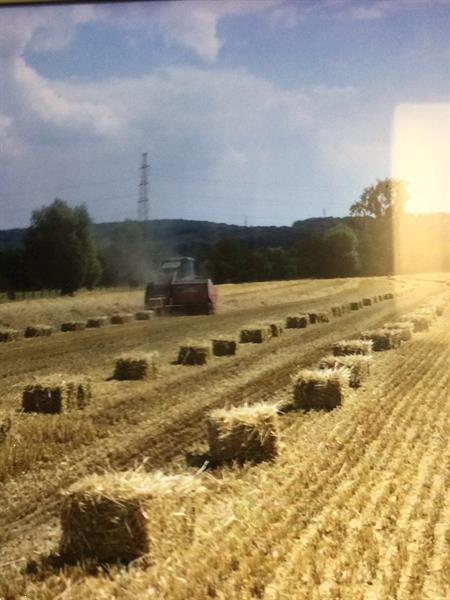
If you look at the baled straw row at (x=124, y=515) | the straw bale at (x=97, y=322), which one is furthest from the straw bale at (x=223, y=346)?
the baled straw row at (x=124, y=515)

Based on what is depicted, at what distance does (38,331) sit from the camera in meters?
9.95

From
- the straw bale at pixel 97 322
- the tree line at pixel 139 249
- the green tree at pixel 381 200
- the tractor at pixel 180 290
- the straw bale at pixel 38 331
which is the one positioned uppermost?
the green tree at pixel 381 200

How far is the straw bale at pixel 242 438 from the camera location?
5.28m

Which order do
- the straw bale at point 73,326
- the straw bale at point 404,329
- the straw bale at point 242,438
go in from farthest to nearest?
the straw bale at point 404,329 < the straw bale at point 73,326 < the straw bale at point 242,438

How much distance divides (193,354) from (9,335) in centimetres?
278

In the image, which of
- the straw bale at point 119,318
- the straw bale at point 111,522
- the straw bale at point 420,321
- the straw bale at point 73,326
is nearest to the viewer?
the straw bale at point 111,522

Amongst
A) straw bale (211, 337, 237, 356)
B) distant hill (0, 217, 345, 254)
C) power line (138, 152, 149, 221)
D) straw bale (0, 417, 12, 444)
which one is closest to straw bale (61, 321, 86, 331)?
straw bale (211, 337, 237, 356)

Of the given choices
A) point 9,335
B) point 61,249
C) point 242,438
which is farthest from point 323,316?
point 242,438

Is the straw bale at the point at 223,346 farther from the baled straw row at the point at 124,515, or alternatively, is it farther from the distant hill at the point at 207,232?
the baled straw row at the point at 124,515

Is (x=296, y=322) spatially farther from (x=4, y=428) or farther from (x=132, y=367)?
(x=4, y=428)

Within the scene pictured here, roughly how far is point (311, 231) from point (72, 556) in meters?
3.62

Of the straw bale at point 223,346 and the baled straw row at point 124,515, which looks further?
the straw bale at point 223,346

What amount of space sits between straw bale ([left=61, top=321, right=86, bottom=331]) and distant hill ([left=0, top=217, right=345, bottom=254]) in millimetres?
A: 3041

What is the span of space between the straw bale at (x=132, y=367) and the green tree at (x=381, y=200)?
396 centimetres
